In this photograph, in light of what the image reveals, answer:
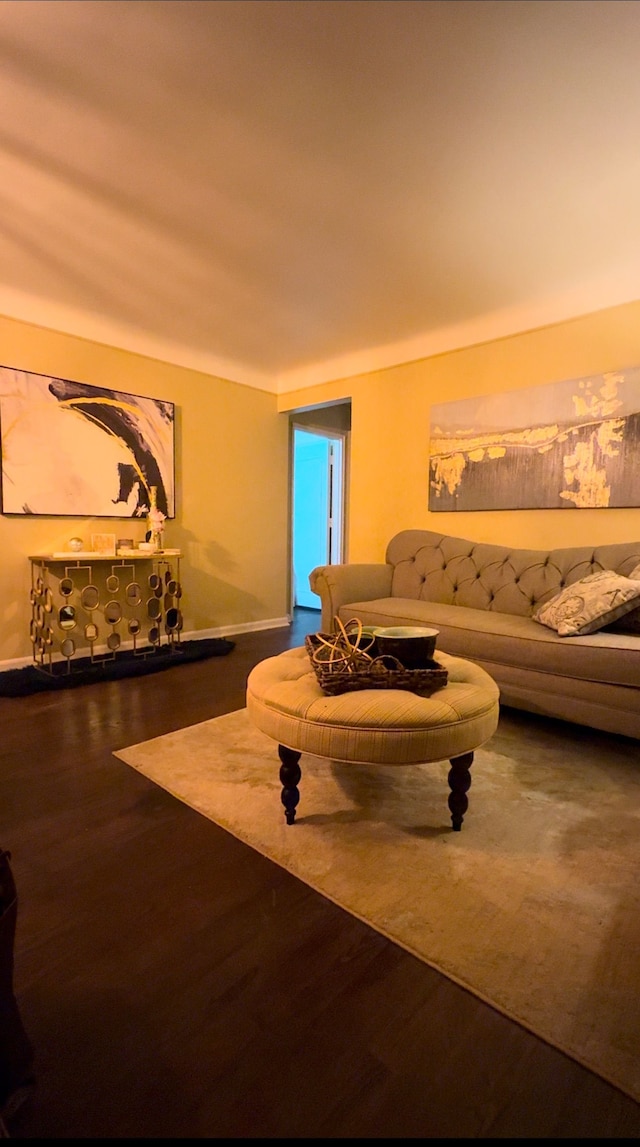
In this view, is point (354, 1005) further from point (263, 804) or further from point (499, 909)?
point (263, 804)

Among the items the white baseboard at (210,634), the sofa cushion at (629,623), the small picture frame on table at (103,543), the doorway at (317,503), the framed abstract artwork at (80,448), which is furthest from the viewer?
the doorway at (317,503)

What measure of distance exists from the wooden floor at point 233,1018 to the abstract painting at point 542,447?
2609 mm

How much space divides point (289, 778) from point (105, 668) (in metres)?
2.04

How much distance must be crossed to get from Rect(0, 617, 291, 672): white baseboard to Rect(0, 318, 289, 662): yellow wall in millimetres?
28

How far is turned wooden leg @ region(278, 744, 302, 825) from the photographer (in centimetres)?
149

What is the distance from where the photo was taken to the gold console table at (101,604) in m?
3.13

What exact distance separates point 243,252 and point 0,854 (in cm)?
270

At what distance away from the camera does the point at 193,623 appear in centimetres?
409

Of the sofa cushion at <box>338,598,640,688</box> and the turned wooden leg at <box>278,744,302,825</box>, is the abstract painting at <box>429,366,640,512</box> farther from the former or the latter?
the turned wooden leg at <box>278,744,302,825</box>

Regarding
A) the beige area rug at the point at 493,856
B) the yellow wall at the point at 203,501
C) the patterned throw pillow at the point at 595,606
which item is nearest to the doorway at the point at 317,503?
the yellow wall at the point at 203,501

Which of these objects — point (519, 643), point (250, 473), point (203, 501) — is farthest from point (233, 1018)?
point (250, 473)

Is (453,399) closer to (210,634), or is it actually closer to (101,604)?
(210,634)

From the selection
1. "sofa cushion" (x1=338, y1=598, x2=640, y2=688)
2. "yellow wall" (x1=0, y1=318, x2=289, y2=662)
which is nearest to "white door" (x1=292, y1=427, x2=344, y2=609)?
"yellow wall" (x1=0, y1=318, x2=289, y2=662)

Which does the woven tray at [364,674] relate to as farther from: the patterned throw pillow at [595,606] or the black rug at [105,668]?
the black rug at [105,668]
